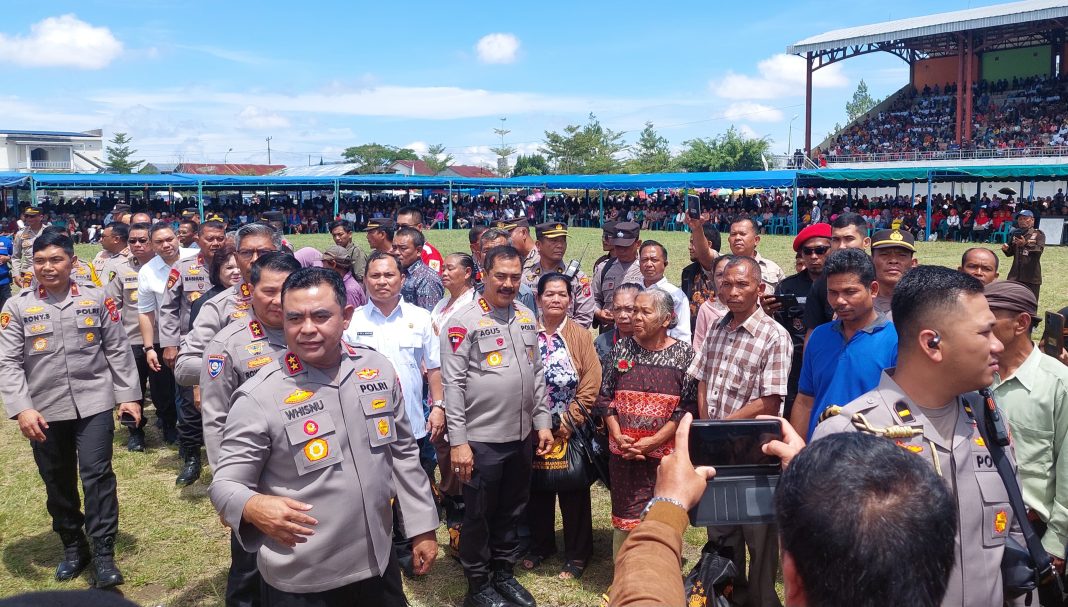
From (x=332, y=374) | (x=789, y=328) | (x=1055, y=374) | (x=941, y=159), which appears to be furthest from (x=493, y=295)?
(x=941, y=159)

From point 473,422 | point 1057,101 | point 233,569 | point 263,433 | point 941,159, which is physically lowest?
point 233,569

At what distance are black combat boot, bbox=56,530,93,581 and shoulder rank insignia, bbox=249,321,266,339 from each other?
2.16 m

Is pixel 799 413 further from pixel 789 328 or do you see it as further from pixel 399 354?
pixel 399 354

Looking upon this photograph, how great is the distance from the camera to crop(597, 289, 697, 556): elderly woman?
4.20 meters

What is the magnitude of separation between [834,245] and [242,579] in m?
4.32

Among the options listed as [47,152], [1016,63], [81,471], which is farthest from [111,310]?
[47,152]

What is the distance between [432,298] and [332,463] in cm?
380

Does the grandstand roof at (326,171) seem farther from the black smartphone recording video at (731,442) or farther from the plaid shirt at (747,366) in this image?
the black smartphone recording video at (731,442)

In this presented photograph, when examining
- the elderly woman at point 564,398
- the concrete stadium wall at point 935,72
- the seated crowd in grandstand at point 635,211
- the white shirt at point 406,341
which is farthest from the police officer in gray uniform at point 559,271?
the concrete stadium wall at point 935,72

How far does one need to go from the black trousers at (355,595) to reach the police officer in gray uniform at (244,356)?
0.97 metres

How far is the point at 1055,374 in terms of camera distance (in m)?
3.18

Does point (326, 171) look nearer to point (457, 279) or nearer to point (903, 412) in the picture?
point (457, 279)

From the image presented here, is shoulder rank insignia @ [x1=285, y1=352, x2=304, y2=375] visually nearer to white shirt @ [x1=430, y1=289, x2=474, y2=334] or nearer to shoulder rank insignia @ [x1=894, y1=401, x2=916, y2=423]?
shoulder rank insignia @ [x1=894, y1=401, x2=916, y2=423]

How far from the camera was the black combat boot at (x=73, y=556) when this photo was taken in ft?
15.4
